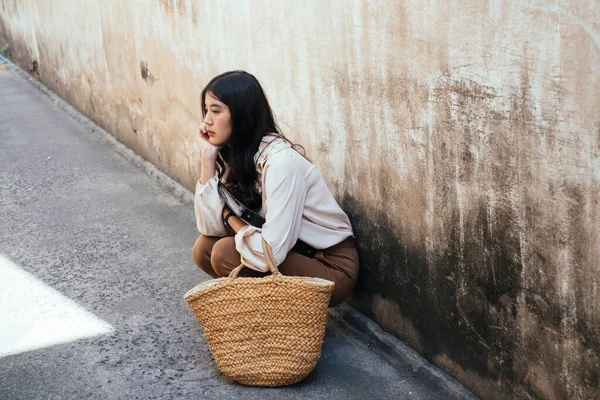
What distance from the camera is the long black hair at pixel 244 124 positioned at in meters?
4.07

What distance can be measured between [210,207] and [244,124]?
442 millimetres

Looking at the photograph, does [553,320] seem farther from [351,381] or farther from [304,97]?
[304,97]

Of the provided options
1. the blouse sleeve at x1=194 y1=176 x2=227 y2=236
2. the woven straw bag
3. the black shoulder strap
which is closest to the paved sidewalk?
the woven straw bag

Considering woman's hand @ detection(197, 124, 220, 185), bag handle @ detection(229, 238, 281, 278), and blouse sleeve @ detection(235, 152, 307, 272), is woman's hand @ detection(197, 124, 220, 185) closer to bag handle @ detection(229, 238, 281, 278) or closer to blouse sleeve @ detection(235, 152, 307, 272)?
blouse sleeve @ detection(235, 152, 307, 272)

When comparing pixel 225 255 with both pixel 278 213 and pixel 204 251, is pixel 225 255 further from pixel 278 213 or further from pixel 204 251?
pixel 278 213

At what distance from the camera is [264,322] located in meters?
3.80

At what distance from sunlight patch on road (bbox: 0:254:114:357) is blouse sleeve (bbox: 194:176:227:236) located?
2.64ft

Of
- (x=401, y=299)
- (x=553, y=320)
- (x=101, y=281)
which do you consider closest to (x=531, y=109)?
(x=553, y=320)

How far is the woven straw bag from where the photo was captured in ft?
12.3

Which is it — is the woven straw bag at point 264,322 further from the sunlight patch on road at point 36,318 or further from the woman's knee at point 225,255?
the sunlight patch on road at point 36,318

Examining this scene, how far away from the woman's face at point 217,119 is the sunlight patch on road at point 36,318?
4.04ft

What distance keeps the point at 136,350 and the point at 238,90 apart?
1377mm

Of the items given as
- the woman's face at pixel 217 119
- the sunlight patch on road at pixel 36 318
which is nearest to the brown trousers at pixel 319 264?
the woman's face at pixel 217 119

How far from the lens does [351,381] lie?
4051 mm
